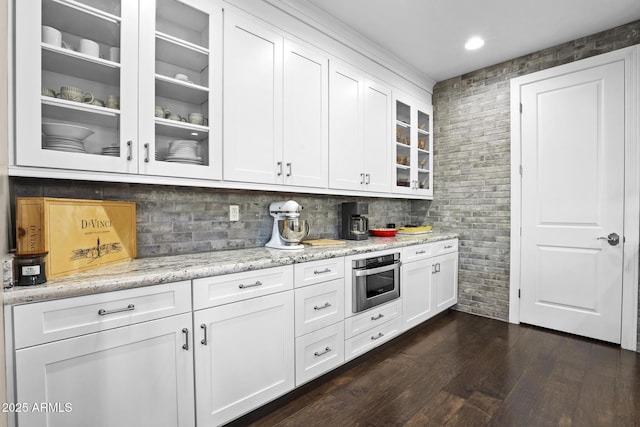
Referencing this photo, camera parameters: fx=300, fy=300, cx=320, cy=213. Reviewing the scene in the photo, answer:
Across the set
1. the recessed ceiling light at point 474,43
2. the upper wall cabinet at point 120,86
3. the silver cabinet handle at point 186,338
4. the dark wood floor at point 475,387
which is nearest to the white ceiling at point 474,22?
the recessed ceiling light at point 474,43

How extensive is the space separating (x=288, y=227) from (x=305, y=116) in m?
0.89

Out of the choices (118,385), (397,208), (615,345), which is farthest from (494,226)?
(118,385)

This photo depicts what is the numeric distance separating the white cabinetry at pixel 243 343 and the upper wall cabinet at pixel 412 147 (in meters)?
1.99

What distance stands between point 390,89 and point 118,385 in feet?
10.5

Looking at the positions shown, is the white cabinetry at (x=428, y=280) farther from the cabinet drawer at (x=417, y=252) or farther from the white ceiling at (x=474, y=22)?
the white ceiling at (x=474, y=22)

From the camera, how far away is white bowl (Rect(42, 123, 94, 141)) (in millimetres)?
1364

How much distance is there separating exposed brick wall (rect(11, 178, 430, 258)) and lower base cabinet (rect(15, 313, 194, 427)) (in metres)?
0.71

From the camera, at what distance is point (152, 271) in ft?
4.64

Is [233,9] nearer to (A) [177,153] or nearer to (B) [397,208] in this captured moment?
(A) [177,153]

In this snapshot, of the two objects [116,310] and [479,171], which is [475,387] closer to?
[116,310]

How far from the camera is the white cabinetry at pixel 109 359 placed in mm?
1097

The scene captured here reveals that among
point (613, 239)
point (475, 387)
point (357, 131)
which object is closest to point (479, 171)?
point (613, 239)

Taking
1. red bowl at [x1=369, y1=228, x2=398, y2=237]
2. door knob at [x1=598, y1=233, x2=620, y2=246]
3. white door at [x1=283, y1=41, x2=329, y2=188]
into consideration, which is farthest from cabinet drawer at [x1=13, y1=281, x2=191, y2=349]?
door knob at [x1=598, y1=233, x2=620, y2=246]

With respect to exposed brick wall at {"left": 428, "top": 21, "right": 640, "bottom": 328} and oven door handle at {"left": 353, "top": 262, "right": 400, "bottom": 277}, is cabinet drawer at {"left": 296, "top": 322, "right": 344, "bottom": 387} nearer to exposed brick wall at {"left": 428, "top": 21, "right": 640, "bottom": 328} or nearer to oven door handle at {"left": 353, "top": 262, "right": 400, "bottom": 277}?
oven door handle at {"left": 353, "top": 262, "right": 400, "bottom": 277}
